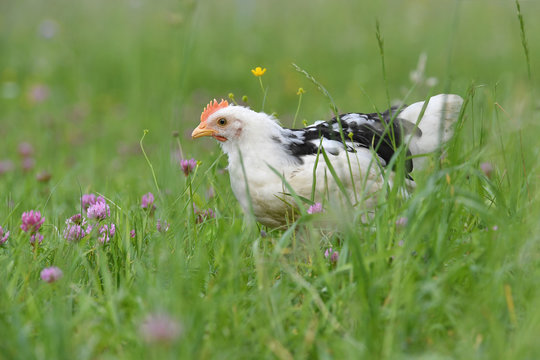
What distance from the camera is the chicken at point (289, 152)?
2732mm

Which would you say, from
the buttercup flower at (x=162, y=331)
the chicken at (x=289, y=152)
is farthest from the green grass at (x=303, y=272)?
the chicken at (x=289, y=152)

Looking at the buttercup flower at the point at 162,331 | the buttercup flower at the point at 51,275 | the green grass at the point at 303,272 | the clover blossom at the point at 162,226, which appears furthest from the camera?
the clover blossom at the point at 162,226

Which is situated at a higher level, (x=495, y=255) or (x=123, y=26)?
(x=123, y=26)

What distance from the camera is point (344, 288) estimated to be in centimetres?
197

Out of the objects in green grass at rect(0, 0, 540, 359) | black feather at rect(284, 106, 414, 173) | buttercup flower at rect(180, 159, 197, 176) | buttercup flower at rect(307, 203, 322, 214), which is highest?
black feather at rect(284, 106, 414, 173)

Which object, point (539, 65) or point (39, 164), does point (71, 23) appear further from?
point (539, 65)

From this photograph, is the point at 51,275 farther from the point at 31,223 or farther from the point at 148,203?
the point at 148,203

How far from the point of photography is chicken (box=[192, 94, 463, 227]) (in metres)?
2.73

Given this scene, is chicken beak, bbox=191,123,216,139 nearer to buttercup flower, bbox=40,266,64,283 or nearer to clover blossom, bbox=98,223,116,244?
clover blossom, bbox=98,223,116,244

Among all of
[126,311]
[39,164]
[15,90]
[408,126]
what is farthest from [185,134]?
[126,311]

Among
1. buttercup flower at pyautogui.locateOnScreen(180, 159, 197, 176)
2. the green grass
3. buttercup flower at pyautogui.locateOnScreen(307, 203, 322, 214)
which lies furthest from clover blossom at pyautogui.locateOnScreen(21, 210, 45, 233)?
buttercup flower at pyautogui.locateOnScreen(307, 203, 322, 214)

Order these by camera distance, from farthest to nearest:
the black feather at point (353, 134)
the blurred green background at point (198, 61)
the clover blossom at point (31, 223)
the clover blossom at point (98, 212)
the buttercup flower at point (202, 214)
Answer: the blurred green background at point (198, 61) < the black feather at point (353, 134) < the buttercup flower at point (202, 214) < the clover blossom at point (98, 212) < the clover blossom at point (31, 223)

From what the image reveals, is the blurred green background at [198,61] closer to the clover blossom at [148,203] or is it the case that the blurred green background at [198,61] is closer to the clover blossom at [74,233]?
the clover blossom at [148,203]

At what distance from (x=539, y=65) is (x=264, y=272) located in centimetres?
709
